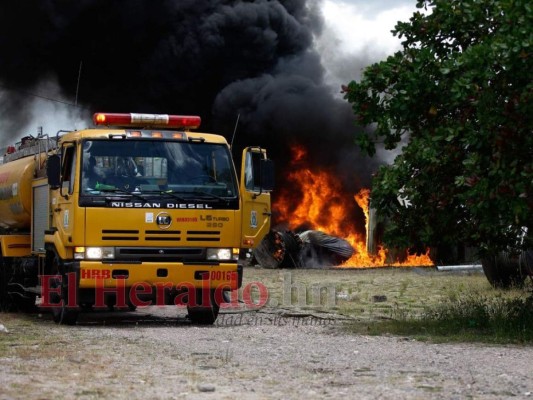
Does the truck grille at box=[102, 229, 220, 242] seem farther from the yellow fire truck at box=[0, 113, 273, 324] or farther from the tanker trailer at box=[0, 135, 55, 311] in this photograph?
the tanker trailer at box=[0, 135, 55, 311]

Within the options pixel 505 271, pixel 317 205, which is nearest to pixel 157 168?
pixel 505 271

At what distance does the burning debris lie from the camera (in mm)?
29344

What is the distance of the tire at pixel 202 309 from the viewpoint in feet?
44.5

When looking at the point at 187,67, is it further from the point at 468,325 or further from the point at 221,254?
the point at 468,325

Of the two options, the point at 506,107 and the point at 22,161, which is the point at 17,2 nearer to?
the point at 22,161

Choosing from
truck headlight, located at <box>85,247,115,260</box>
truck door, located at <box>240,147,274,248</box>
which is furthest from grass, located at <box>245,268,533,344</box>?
truck headlight, located at <box>85,247,115,260</box>

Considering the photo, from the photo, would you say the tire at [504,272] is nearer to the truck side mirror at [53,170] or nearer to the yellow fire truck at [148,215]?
the yellow fire truck at [148,215]

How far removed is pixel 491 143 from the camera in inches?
437

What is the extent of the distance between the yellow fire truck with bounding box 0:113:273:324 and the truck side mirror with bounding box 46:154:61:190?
0.01m

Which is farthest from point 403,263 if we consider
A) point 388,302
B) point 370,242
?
point 388,302

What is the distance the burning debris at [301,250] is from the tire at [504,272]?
1083cm

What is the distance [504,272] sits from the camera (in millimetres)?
18812

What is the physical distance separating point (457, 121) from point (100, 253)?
15.6ft

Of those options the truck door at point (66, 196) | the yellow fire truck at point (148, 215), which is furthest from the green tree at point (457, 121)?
the truck door at point (66, 196)
